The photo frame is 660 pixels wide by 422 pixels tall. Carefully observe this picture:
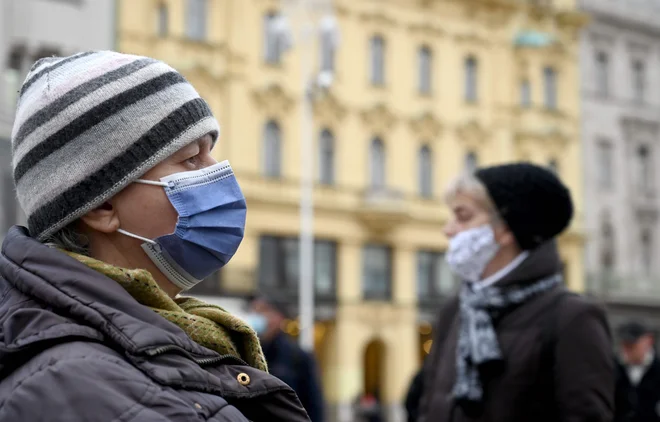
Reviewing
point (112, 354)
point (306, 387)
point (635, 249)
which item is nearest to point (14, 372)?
point (112, 354)

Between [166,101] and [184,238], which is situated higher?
[166,101]

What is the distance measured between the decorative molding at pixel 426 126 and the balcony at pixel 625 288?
8.71 m

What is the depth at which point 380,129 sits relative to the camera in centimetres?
3353

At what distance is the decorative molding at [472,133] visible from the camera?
3553cm

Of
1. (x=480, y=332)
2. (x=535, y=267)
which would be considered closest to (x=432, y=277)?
(x=535, y=267)

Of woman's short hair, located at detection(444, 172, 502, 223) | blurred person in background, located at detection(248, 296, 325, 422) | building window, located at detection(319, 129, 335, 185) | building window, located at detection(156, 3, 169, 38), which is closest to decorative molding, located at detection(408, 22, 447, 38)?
building window, located at detection(319, 129, 335, 185)

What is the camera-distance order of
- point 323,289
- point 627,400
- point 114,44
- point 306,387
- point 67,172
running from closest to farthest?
point 67,172 < point 627,400 < point 306,387 < point 114,44 < point 323,289

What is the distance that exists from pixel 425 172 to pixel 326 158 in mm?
4181

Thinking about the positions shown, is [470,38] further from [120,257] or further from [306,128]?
[120,257]

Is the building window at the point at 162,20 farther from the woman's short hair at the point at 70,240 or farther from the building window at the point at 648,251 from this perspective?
the woman's short hair at the point at 70,240

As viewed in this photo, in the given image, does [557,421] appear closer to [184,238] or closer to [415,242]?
[184,238]

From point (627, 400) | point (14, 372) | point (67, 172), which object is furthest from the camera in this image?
point (627, 400)

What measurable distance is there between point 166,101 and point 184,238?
281mm

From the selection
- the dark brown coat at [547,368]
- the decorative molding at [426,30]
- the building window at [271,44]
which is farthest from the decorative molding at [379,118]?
the dark brown coat at [547,368]
